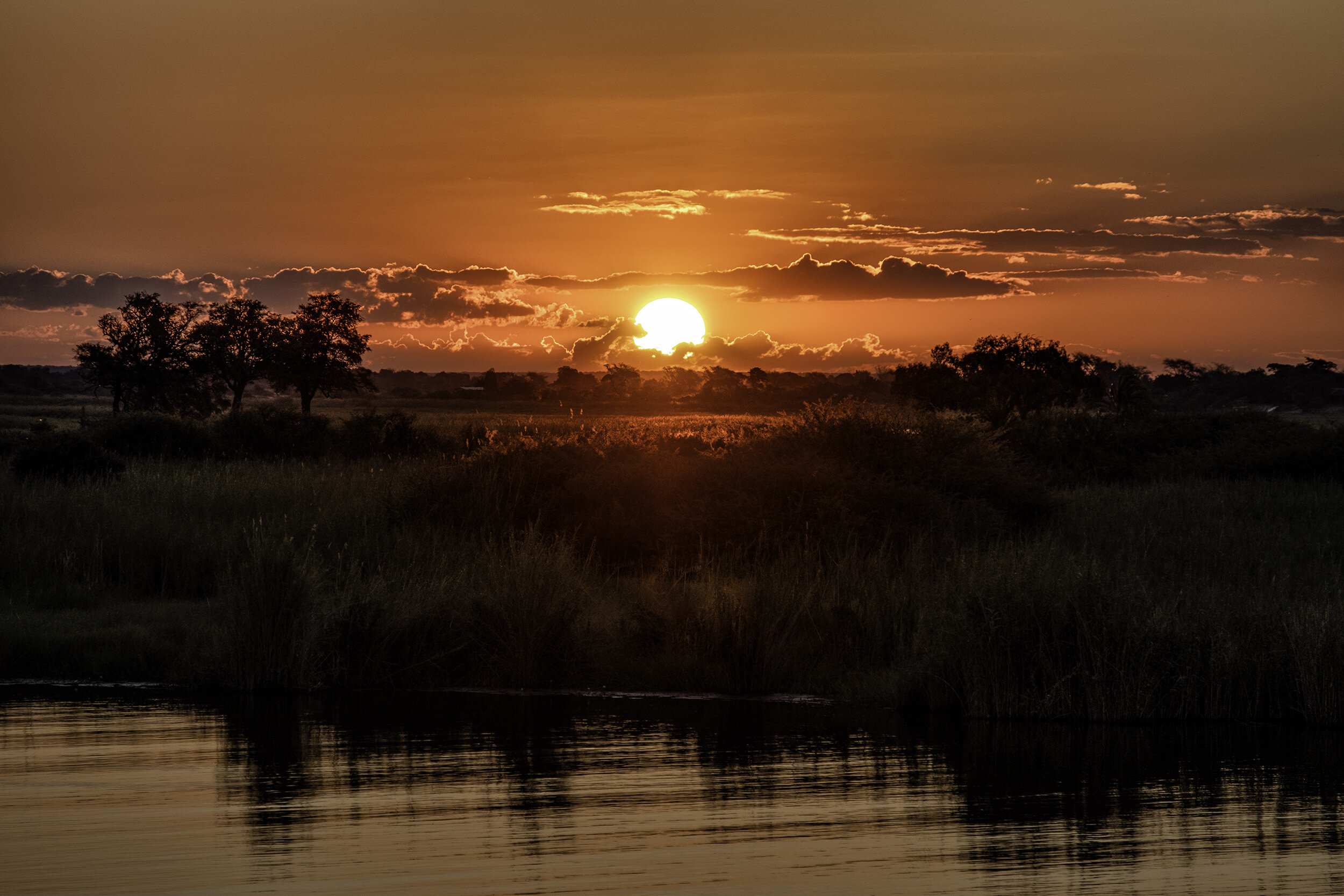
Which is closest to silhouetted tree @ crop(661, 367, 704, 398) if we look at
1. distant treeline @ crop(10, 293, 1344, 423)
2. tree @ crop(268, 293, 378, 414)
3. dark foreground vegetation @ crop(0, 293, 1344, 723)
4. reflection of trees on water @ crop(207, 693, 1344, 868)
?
distant treeline @ crop(10, 293, 1344, 423)

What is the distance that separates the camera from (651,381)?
14500 centimetres

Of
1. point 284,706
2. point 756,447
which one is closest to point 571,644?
point 284,706

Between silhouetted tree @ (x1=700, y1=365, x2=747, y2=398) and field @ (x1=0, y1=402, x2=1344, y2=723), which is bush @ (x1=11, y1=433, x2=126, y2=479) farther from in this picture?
silhouetted tree @ (x1=700, y1=365, x2=747, y2=398)

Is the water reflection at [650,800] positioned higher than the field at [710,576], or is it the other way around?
the field at [710,576]

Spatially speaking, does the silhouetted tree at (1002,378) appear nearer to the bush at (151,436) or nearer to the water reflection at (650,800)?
the bush at (151,436)

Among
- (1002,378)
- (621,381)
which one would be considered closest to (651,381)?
(621,381)

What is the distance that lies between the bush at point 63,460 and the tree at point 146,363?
42.5 metres

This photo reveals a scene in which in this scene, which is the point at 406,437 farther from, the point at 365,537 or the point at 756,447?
the point at 365,537

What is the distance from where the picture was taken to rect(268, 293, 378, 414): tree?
80750 mm

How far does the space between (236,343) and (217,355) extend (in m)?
2.45

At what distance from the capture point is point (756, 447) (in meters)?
23.9

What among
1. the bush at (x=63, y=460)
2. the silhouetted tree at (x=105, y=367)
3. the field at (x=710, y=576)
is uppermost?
the silhouetted tree at (x=105, y=367)

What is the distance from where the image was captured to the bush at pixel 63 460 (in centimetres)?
2752

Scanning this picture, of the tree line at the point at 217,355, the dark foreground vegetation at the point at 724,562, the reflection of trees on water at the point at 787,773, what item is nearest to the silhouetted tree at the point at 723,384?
the tree line at the point at 217,355
